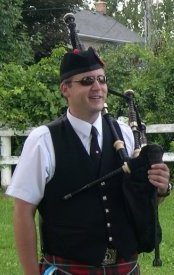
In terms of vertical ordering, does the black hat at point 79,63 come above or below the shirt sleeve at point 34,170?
above

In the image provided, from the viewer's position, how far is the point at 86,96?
111 inches

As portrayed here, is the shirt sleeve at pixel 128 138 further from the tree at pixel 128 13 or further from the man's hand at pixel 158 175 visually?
the tree at pixel 128 13

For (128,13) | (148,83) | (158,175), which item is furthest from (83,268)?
(128,13)

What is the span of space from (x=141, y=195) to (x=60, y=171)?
38 centimetres

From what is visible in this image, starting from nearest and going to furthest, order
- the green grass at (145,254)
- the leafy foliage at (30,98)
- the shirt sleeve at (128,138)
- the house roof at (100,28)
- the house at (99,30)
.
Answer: the shirt sleeve at (128,138), the green grass at (145,254), the leafy foliage at (30,98), the house at (99,30), the house roof at (100,28)

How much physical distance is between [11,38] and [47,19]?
41.3 feet

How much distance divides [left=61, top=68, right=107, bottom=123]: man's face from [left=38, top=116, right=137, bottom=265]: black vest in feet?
0.44

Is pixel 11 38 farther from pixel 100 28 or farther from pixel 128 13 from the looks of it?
pixel 128 13

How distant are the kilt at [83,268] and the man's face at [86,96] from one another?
2.15 feet

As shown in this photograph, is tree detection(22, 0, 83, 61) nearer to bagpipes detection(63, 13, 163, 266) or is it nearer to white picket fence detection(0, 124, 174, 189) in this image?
white picket fence detection(0, 124, 174, 189)

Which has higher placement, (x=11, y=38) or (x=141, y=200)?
(x=11, y=38)

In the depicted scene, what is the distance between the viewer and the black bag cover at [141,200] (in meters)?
Result: 2.79

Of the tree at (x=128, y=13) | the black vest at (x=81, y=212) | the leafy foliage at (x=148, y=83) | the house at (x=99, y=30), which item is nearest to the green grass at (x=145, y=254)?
the leafy foliage at (x=148, y=83)

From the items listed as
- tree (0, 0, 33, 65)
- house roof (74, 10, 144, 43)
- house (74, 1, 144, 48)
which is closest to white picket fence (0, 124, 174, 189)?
tree (0, 0, 33, 65)
